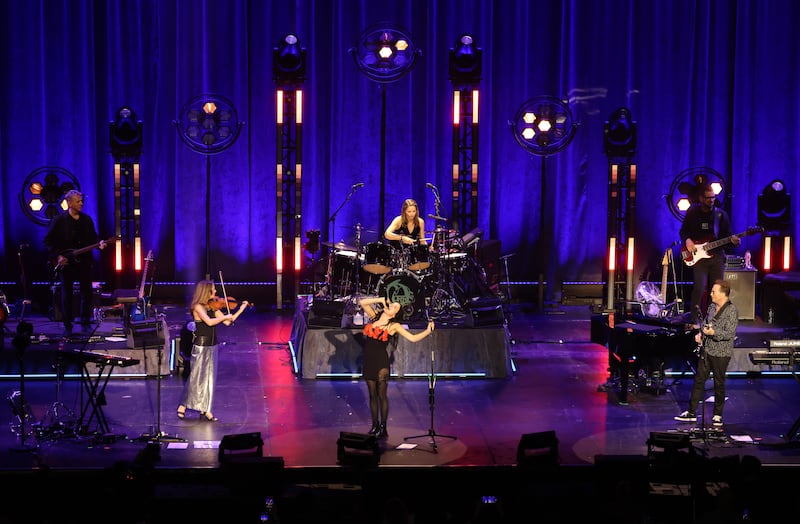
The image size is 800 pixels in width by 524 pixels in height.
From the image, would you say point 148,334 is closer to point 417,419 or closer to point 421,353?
point 421,353

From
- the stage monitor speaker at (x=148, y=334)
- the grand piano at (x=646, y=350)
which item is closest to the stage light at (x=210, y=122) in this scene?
the stage monitor speaker at (x=148, y=334)

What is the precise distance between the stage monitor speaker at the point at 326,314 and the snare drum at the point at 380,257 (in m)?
0.98

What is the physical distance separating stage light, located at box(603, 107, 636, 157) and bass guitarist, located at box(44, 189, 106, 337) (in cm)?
796

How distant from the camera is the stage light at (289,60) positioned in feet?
53.1

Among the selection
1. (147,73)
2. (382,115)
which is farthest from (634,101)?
(147,73)

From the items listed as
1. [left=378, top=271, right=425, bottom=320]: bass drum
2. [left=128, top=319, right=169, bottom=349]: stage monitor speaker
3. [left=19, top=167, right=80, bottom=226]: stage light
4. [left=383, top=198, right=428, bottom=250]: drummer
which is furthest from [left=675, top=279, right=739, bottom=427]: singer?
[left=19, top=167, right=80, bottom=226]: stage light

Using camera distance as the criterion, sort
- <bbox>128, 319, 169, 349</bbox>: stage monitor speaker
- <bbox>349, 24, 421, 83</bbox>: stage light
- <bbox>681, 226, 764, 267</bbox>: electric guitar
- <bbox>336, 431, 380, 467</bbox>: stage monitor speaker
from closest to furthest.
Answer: <bbox>336, 431, 380, 467</bbox>: stage monitor speaker < <bbox>128, 319, 169, 349</bbox>: stage monitor speaker < <bbox>681, 226, 764, 267</bbox>: electric guitar < <bbox>349, 24, 421, 83</bbox>: stage light

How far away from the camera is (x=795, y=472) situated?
8195 mm

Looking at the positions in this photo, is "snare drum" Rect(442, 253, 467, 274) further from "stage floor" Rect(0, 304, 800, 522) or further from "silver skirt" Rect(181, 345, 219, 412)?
"silver skirt" Rect(181, 345, 219, 412)

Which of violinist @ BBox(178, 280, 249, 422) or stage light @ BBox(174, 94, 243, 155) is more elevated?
stage light @ BBox(174, 94, 243, 155)

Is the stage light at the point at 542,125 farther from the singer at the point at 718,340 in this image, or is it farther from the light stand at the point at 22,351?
the light stand at the point at 22,351

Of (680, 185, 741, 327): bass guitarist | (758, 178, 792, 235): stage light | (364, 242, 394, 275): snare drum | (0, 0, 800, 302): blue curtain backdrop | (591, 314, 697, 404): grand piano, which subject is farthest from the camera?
(0, 0, 800, 302): blue curtain backdrop

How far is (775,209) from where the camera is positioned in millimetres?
16141

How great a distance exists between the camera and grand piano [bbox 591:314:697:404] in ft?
39.2
